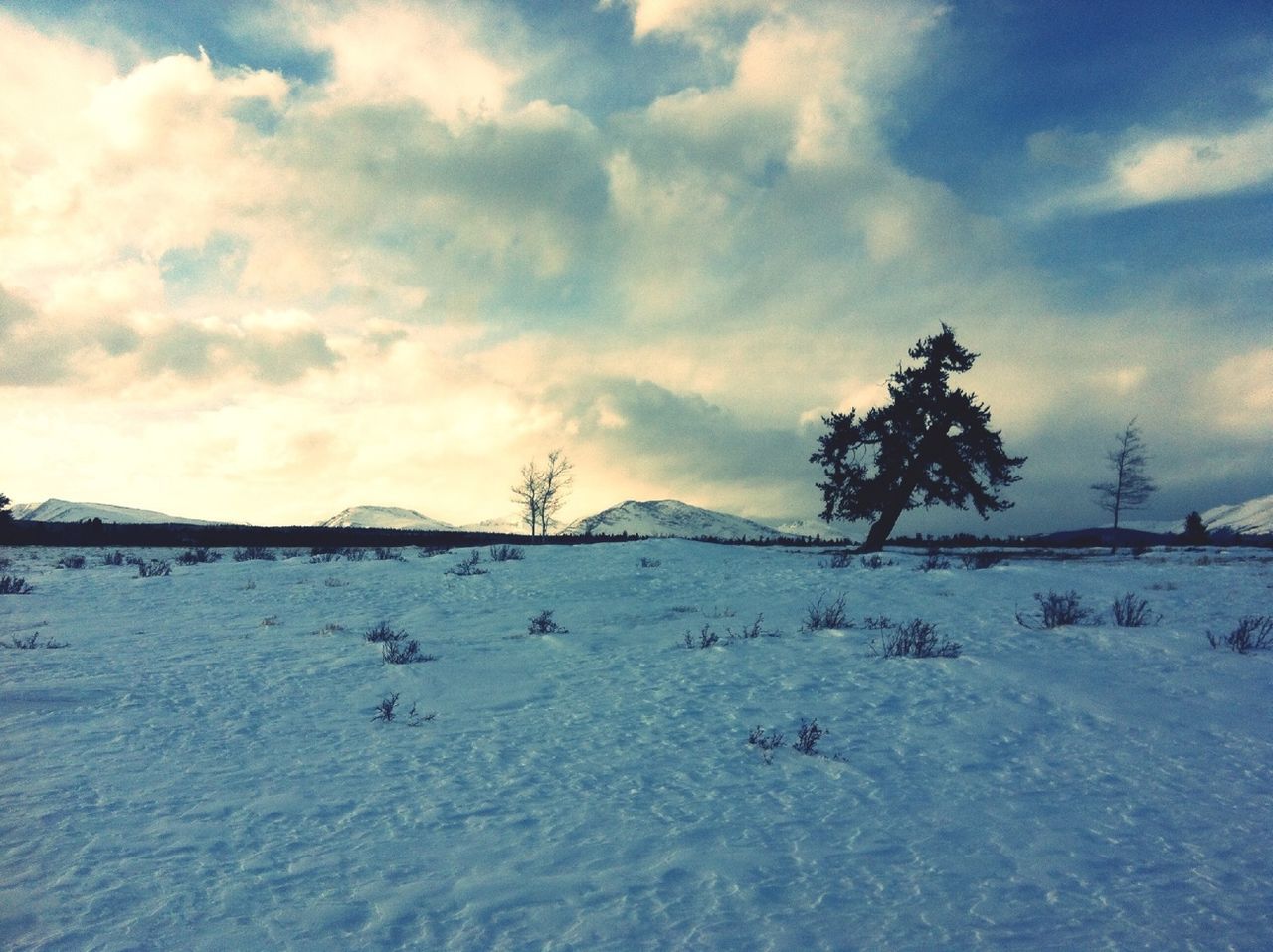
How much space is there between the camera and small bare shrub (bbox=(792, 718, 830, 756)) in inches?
218

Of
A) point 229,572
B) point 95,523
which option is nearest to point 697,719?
point 229,572

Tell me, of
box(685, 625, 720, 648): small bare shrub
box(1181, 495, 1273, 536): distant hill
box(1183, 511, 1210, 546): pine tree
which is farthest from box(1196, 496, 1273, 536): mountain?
box(685, 625, 720, 648): small bare shrub

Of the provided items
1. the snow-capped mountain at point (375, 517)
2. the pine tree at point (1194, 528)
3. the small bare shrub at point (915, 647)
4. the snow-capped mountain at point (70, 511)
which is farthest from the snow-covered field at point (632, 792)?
the snow-capped mountain at point (375, 517)

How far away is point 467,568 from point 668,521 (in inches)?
3393

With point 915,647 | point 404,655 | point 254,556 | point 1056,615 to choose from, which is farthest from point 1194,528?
point 404,655

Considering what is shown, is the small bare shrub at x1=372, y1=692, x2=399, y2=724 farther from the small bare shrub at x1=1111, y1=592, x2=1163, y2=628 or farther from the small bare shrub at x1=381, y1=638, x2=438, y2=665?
the small bare shrub at x1=1111, y1=592, x2=1163, y2=628

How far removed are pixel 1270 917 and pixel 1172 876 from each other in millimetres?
417

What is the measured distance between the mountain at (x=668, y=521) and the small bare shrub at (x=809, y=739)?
73851 mm

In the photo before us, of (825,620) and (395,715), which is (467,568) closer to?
(825,620)

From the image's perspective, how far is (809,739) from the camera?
559 cm

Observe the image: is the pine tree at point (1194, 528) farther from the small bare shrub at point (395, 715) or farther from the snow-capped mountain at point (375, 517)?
the snow-capped mountain at point (375, 517)

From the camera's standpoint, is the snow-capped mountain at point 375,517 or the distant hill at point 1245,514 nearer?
the snow-capped mountain at point 375,517

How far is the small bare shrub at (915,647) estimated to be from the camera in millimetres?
8234

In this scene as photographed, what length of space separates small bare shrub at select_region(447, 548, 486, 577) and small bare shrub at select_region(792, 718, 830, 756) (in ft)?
32.2
